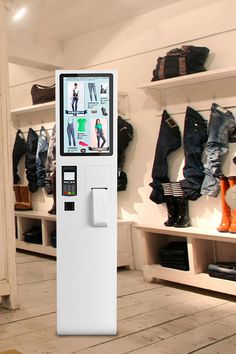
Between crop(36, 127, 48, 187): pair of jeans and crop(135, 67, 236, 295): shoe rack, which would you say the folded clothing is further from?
crop(135, 67, 236, 295): shoe rack

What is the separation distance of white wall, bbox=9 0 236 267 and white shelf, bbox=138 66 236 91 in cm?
11

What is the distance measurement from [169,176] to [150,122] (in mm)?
653

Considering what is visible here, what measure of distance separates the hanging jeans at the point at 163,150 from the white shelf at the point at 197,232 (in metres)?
0.39

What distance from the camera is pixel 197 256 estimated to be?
409cm

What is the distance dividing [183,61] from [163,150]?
2.95ft

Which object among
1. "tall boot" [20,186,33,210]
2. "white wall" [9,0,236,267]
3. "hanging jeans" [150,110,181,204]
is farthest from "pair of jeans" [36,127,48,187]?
"hanging jeans" [150,110,181,204]

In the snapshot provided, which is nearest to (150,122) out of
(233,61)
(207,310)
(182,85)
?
(182,85)

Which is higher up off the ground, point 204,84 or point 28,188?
point 204,84

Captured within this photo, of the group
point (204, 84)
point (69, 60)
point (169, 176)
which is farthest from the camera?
point (69, 60)

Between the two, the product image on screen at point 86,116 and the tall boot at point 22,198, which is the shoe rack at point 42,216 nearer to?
the tall boot at point 22,198

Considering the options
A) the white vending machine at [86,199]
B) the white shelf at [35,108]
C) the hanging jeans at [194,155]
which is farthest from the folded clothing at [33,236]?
the white vending machine at [86,199]

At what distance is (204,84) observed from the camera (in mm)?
4355

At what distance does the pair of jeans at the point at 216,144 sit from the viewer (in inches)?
159

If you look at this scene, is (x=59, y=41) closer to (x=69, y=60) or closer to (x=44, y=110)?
(x=69, y=60)
